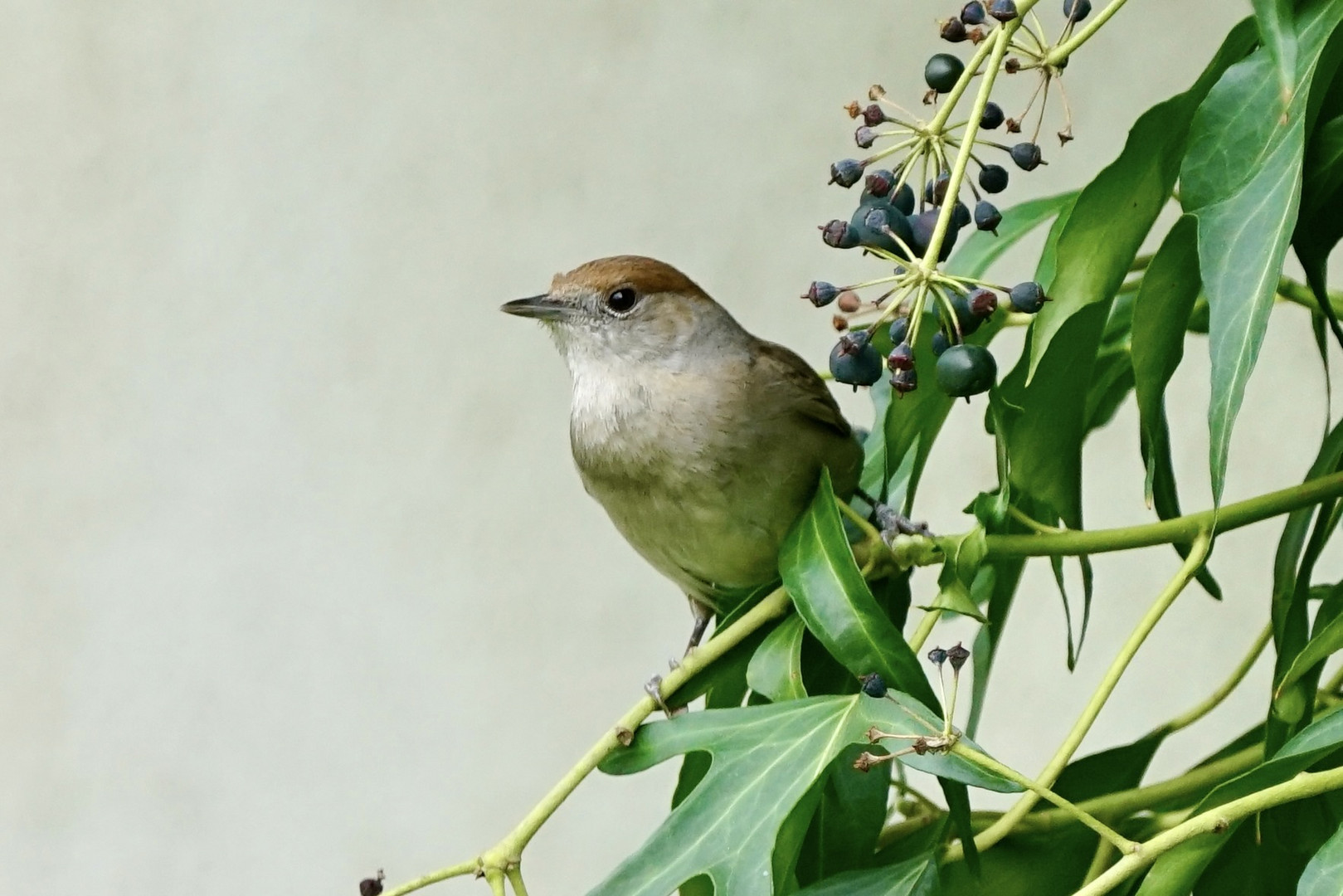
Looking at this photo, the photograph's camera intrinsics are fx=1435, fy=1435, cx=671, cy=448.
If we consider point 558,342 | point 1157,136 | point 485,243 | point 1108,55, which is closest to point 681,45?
point 485,243

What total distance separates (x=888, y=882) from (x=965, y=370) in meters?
0.28

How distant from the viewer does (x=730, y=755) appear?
760mm

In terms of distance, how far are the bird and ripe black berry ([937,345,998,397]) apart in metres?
0.28

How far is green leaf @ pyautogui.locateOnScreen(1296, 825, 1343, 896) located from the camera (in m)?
0.55

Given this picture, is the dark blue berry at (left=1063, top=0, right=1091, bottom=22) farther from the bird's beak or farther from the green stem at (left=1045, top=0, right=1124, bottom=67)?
the bird's beak

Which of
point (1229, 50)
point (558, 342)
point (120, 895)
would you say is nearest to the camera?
point (1229, 50)

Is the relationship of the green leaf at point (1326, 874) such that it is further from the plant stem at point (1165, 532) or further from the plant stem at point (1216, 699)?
the plant stem at point (1216, 699)

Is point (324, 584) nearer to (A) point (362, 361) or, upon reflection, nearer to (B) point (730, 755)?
(A) point (362, 361)

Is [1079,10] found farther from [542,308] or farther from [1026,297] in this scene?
[542,308]

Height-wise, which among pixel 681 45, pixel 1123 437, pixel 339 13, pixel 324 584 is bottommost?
pixel 1123 437

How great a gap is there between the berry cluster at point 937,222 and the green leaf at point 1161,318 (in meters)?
0.05

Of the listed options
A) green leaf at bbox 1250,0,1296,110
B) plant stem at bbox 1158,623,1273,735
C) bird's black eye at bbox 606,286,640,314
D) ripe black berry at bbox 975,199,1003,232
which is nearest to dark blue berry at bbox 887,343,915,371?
ripe black berry at bbox 975,199,1003,232

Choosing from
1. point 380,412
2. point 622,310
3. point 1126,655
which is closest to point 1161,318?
point 1126,655

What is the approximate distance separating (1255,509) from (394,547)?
147 centimetres
